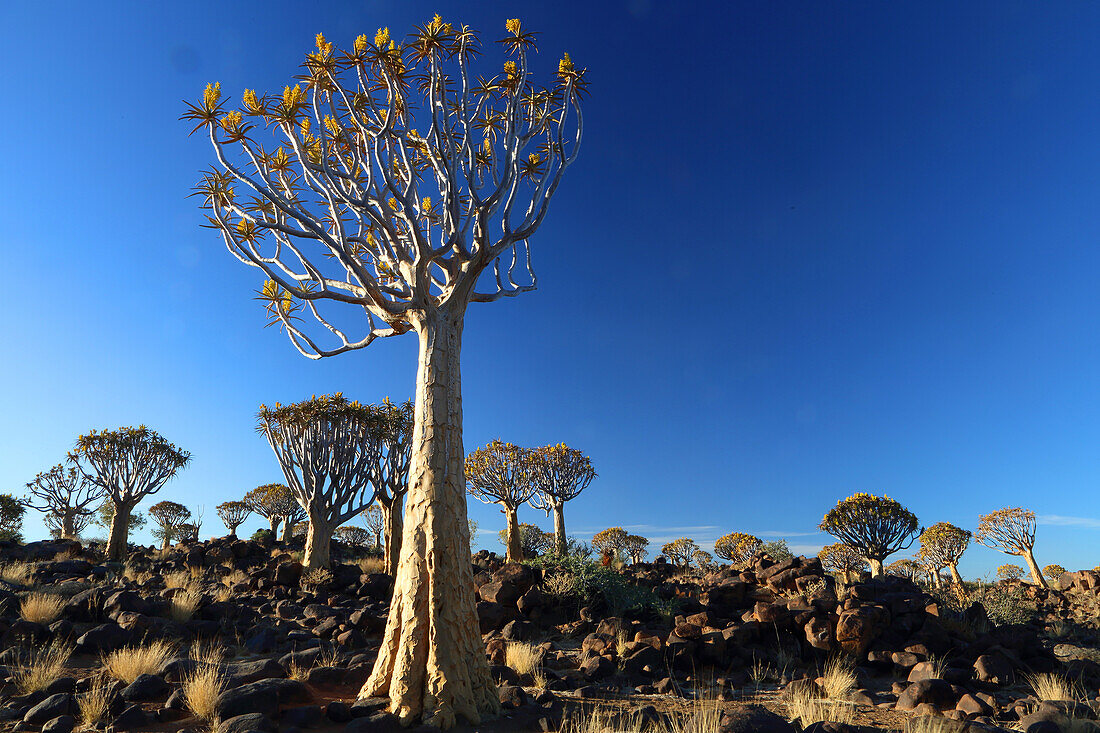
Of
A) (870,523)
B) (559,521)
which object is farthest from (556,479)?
(870,523)

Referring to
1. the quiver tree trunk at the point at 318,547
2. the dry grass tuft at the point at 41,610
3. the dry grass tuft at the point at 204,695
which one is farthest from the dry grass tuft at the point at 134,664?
the quiver tree trunk at the point at 318,547

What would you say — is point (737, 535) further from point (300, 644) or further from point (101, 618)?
point (101, 618)

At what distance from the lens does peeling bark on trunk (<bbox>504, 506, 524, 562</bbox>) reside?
2131 centimetres

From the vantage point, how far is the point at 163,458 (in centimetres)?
2530

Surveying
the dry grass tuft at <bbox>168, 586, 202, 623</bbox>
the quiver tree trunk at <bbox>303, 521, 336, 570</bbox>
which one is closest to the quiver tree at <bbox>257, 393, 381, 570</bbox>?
the quiver tree trunk at <bbox>303, 521, 336, 570</bbox>

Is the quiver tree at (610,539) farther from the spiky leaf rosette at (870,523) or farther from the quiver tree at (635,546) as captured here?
the spiky leaf rosette at (870,523)

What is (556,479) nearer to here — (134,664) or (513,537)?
(513,537)

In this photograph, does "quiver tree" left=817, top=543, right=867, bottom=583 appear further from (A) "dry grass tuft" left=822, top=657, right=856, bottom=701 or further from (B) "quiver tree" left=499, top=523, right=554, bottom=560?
(A) "dry grass tuft" left=822, top=657, right=856, bottom=701

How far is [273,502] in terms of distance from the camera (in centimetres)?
3734

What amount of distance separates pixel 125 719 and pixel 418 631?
3372mm

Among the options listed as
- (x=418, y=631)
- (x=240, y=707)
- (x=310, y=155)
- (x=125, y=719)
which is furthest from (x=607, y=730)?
(x=310, y=155)

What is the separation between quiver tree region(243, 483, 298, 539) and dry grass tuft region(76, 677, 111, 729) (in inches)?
1229

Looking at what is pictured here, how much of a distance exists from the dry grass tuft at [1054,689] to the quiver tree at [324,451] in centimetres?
1682

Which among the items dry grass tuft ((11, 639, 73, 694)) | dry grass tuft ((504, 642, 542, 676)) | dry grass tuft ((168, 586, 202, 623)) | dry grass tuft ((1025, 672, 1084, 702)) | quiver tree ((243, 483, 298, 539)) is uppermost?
quiver tree ((243, 483, 298, 539))
